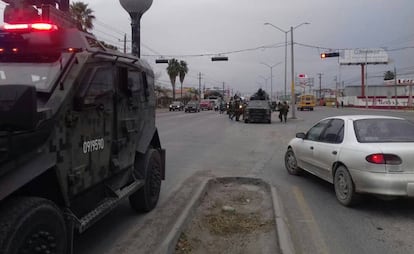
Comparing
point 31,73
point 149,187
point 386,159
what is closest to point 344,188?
point 386,159

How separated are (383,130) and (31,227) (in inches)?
233

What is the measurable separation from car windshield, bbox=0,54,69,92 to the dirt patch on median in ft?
7.90

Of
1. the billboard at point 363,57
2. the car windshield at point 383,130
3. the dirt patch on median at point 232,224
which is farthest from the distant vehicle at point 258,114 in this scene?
the billboard at point 363,57

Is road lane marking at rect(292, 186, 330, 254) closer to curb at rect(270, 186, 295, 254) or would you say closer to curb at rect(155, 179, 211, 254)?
curb at rect(270, 186, 295, 254)

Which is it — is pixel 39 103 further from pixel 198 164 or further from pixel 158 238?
pixel 198 164

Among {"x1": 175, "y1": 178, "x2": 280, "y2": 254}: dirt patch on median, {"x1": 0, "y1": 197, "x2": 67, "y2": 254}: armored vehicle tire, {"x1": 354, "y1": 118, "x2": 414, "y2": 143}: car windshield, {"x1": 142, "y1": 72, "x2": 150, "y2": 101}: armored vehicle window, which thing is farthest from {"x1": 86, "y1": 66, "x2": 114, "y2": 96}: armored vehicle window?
{"x1": 354, "y1": 118, "x2": 414, "y2": 143}: car windshield

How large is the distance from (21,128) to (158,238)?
2.79m

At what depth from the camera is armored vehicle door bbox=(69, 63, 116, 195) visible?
14.8ft

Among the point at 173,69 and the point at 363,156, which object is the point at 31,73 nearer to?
the point at 363,156

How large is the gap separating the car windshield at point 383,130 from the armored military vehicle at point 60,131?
3588 millimetres

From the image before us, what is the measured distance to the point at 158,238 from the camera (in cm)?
575

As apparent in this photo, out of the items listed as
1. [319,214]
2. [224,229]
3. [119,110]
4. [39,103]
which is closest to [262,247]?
[224,229]

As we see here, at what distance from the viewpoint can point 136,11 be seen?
10195 mm

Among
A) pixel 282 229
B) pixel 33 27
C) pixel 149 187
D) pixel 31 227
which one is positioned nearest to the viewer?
pixel 31 227
